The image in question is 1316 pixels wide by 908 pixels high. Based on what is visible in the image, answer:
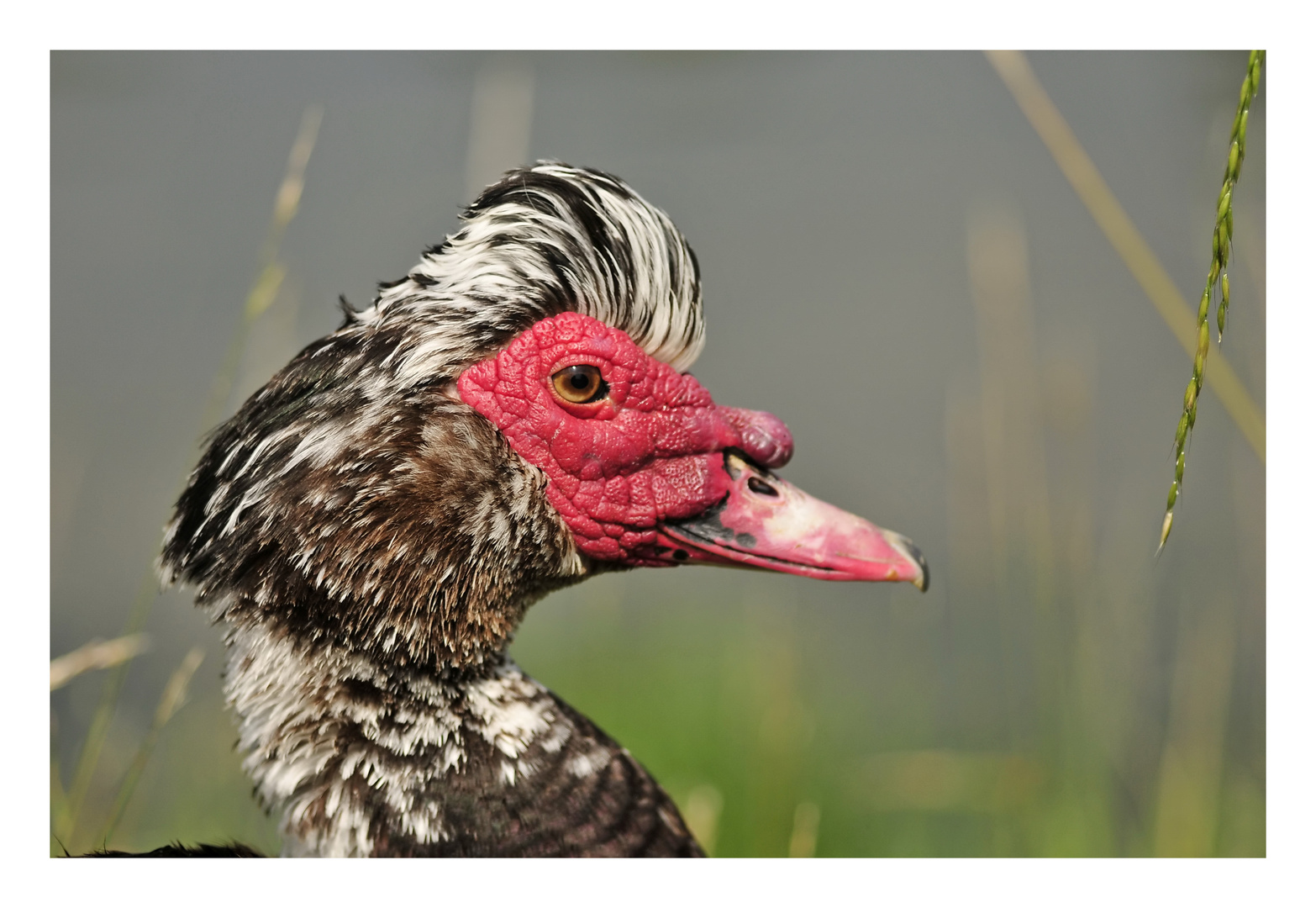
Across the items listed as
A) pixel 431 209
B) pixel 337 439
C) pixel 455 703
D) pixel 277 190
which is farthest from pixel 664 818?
pixel 277 190

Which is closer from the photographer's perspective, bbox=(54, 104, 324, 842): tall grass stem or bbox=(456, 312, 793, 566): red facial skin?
bbox=(456, 312, 793, 566): red facial skin

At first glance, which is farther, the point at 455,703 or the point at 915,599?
the point at 915,599

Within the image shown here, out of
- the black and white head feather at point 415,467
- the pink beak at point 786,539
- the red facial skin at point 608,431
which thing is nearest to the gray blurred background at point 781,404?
the black and white head feather at point 415,467

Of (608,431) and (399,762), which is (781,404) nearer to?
(608,431)

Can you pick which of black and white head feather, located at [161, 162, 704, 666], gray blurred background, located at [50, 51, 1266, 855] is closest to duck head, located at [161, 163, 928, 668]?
black and white head feather, located at [161, 162, 704, 666]

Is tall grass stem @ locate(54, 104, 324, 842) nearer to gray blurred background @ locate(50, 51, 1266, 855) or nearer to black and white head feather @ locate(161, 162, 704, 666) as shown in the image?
gray blurred background @ locate(50, 51, 1266, 855)

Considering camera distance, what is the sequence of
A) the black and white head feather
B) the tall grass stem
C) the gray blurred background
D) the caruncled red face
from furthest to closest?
the gray blurred background < the tall grass stem < the caruncled red face < the black and white head feather

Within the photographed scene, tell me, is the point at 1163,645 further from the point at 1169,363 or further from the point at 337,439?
the point at 337,439
